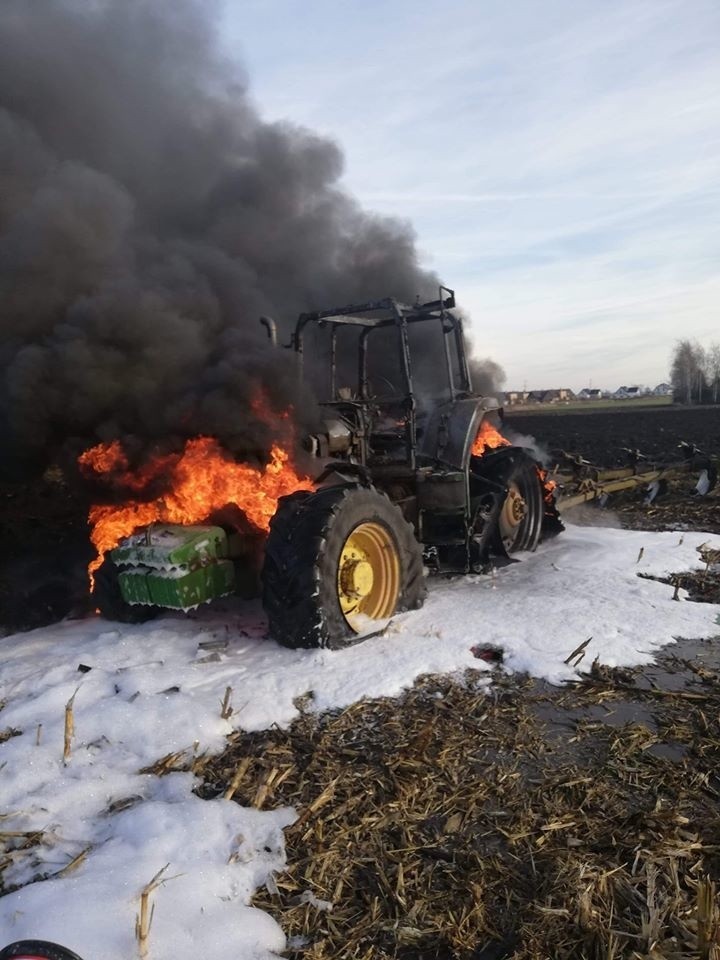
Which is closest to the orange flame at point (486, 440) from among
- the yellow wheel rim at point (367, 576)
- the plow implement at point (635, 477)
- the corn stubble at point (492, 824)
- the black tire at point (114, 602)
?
the plow implement at point (635, 477)

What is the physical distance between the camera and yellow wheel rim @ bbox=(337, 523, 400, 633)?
5309 mm

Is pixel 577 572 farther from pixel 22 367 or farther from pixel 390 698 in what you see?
pixel 22 367

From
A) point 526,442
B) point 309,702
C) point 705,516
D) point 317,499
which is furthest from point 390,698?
point 526,442

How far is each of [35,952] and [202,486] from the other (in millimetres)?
4145

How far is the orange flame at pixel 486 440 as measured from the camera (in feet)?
28.0

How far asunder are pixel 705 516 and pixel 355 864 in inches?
343

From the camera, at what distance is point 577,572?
7.00m

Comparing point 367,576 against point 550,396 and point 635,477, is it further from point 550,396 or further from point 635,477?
point 550,396

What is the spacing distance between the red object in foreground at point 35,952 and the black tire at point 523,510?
20.7 ft

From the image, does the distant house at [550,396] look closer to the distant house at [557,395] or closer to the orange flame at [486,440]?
the distant house at [557,395]

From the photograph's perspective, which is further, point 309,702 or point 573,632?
point 573,632

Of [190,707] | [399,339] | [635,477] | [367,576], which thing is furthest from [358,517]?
[635,477]

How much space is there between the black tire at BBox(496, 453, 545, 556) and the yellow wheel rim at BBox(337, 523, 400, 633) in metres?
2.38

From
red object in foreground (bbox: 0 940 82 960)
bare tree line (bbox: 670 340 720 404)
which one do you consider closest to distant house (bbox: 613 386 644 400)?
bare tree line (bbox: 670 340 720 404)
